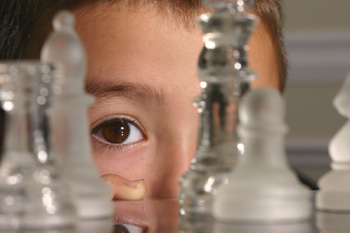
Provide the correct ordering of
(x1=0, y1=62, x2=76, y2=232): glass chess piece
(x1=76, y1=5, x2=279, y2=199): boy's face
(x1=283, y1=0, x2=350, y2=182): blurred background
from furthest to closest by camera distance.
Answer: (x1=283, y1=0, x2=350, y2=182): blurred background
(x1=76, y1=5, x2=279, y2=199): boy's face
(x1=0, y1=62, x2=76, y2=232): glass chess piece

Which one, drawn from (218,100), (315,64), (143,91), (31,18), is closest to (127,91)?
(143,91)

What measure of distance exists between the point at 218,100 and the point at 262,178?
0.08 meters

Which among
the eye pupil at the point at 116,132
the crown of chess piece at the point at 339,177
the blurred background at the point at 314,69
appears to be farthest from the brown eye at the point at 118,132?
the blurred background at the point at 314,69

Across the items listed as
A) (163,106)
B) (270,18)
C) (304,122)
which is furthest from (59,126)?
(304,122)

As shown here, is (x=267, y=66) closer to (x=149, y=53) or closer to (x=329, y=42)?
(x=149, y=53)

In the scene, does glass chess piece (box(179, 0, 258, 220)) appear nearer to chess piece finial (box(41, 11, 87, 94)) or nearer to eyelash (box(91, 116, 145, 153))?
chess piece finial (box(41, 11, 87, 94))

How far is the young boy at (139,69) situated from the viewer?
43.5 inches

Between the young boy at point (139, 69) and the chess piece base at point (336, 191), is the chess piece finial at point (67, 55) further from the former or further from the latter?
the young boy at point (139, 69)

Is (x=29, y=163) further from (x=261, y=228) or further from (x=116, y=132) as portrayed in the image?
(x=116, y=132)

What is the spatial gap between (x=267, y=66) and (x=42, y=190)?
2.84 ft

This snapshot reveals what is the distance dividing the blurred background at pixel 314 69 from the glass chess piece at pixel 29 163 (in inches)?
74.5

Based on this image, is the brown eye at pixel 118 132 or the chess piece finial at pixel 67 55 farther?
the brown eye at pixel 118 132

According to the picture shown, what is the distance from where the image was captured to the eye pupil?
117 centimetres

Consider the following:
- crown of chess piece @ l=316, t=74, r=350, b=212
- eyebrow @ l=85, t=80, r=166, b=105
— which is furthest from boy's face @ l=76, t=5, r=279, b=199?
crown of chess piece @ l=316, t=74, r=350, b=212
